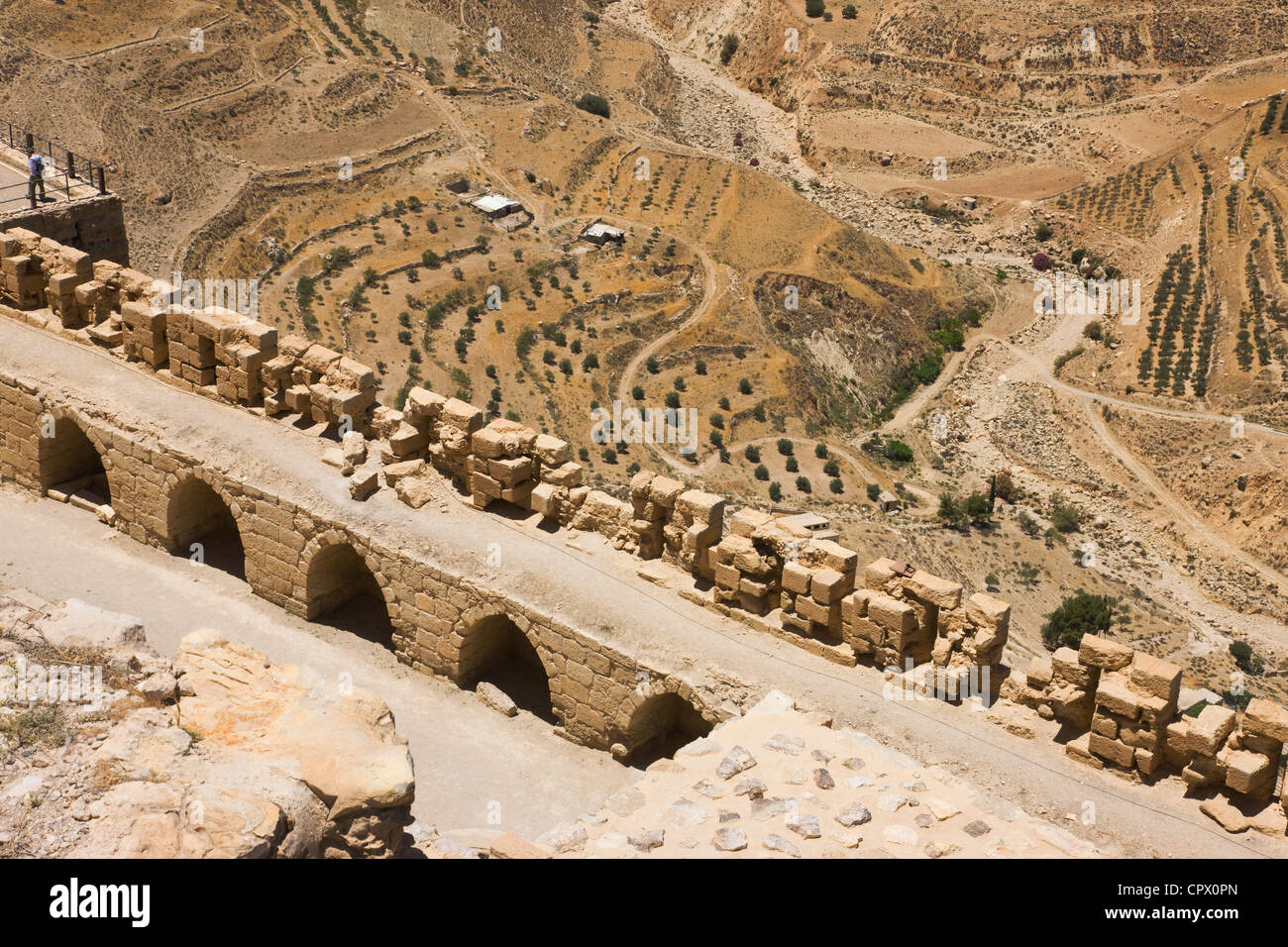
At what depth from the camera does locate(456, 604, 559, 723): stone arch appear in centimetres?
2170

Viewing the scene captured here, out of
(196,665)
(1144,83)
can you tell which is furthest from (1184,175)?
(196,665)

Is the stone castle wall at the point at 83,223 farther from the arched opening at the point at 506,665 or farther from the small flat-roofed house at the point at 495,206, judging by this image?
the small flat-roofed house at the point at 495,206

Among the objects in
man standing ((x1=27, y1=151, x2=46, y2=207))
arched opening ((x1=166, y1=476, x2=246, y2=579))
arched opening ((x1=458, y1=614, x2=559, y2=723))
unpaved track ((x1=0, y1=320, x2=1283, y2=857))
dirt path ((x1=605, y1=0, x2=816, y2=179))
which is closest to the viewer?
unpaved track ((x1=0, y1=320, x2=1283, y2=857))

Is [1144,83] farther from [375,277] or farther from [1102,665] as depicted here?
[1102,665]

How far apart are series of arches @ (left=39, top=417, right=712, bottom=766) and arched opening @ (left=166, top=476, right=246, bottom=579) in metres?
0.02

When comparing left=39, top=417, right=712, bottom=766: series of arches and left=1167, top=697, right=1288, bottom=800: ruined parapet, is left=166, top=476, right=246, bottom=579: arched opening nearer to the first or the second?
left=39, top=417, right=712, bottom=766: series of arches

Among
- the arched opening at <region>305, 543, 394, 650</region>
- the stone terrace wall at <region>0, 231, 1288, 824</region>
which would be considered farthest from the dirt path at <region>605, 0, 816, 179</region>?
the arched opening at <region>305, 543, 394, 650</region>

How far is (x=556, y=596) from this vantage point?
21.0 metres

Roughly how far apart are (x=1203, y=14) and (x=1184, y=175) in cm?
1664

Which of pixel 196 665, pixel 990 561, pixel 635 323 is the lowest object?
pixel 990 561

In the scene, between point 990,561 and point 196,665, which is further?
point 990,561

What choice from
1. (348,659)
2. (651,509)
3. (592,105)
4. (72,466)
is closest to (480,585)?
(651,509)

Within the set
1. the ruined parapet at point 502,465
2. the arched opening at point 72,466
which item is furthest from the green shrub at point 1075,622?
the arched opening at point 72,466
